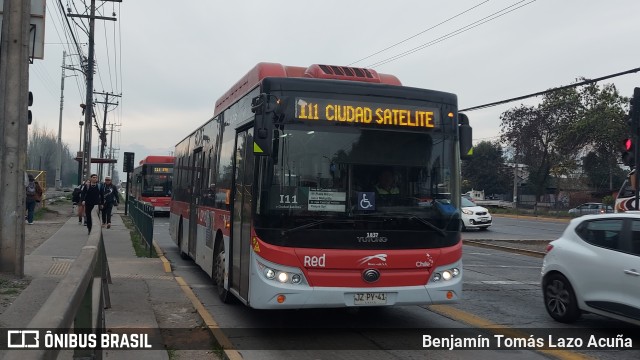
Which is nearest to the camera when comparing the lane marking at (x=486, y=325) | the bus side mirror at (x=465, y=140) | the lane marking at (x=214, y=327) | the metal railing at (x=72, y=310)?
the metal railing at (x=72, y=310)

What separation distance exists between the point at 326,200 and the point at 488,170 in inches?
3166

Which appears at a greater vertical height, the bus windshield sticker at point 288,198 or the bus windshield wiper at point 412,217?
the bus windshield sticker at point 288,198

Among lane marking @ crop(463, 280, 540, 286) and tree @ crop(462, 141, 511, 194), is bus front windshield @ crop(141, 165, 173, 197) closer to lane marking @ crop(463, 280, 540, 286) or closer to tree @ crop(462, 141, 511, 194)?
lane marking @ crop(463, 280, 540, 286)

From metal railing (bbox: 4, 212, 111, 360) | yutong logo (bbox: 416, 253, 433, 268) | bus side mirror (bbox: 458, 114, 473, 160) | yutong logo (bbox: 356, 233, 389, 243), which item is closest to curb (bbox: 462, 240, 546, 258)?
bus side mirror (bbox: 458, 114, 473, 160)

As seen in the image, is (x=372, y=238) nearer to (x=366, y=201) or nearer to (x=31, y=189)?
(x=366, y=201)

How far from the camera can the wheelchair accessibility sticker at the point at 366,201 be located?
6.70 meters

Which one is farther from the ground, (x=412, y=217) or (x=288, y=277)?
(x=412, y=217)

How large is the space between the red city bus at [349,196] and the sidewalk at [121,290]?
146 centimetres

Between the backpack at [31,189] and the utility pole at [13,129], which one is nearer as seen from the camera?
the utility pole at [13,129]

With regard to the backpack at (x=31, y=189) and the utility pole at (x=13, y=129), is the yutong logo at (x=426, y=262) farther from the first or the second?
the backpack at (x=31, y=189)

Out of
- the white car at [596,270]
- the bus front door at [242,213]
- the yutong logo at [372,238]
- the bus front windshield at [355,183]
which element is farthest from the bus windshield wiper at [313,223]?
the white car at [596,270]

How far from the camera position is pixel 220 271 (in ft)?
29.7

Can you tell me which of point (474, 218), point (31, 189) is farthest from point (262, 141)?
point (474, 218)

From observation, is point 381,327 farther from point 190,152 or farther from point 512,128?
point 512,128
